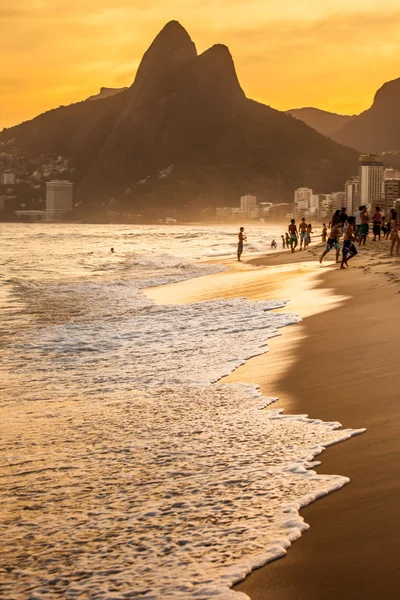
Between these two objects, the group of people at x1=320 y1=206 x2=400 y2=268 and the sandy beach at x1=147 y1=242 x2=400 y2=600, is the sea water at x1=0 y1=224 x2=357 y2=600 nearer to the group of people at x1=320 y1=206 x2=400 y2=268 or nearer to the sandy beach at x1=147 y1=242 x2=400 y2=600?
the sandy beach at x1=147 y1=242 x2=400 y2=600

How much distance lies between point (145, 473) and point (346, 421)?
1.70m

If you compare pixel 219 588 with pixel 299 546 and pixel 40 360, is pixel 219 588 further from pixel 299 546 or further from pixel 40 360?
pixel 40 360

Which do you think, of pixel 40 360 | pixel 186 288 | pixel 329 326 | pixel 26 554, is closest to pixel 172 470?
pixel 26 554

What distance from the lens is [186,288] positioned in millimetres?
22453

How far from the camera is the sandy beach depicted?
128 inches

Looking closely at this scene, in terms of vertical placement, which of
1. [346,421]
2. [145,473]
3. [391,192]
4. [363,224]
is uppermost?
[391,192]

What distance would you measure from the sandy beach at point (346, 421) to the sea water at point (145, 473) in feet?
0.49

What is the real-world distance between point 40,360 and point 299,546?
693 cm

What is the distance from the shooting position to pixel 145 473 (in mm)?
4867

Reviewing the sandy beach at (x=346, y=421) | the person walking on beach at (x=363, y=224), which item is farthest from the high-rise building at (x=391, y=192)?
the sandy beach at (x=346, y=421)

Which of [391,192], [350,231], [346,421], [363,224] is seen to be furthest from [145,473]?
[391,192]

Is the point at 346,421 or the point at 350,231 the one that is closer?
the point at 346,421

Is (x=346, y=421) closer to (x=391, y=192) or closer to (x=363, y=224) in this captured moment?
(x=363, y=224)

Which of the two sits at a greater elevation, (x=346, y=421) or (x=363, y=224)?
(x=363, y=224)
